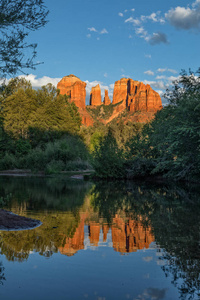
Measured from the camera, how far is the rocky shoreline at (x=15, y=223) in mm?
9278

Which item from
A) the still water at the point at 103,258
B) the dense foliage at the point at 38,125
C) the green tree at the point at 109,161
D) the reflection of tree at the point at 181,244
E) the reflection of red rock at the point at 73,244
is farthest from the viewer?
the dense foliage at the point at 38,125

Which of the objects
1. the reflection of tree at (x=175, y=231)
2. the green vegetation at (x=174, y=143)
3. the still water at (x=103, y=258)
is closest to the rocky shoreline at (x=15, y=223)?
the still water at (x=103, y=258)

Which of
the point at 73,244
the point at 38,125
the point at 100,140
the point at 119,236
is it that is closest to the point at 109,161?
the point at 100,140

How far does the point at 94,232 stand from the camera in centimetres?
938

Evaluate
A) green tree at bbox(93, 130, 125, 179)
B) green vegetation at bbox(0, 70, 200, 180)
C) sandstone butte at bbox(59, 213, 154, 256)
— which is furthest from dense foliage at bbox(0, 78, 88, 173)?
sandstone butte at bbox(59, 213, 154, 256)

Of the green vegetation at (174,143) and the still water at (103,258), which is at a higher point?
the green vegetation at (174,143)

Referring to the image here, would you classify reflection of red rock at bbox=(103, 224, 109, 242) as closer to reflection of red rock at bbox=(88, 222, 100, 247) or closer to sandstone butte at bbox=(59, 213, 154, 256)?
sandstone butte at bbox=(59, 213, 154, 256)

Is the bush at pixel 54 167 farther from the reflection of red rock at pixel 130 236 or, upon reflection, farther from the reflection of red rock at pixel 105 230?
the reflection of red rock at pixel 105 230

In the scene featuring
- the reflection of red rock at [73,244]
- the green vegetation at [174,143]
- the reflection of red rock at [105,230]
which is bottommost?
the reflection of red rock at [105,230]

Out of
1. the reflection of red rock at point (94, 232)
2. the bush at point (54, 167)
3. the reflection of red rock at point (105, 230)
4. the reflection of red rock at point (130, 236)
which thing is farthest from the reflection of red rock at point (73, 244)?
the bush at point (54, 167)

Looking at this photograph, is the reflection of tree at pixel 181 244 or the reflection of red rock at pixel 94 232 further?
the reflection of red rock at pixel 94 232

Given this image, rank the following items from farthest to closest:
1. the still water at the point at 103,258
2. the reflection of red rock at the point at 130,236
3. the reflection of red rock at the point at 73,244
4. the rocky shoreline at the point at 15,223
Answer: the rocky shoreline at the point at 15,223 → the reflection of red rock at the point at 130,236 → the reflection of red rock at the point at 73,244 → the still water at the point at 103,258

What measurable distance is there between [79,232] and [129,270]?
3.43 metres

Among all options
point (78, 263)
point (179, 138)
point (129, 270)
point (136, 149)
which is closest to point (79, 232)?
point (78, 263)
